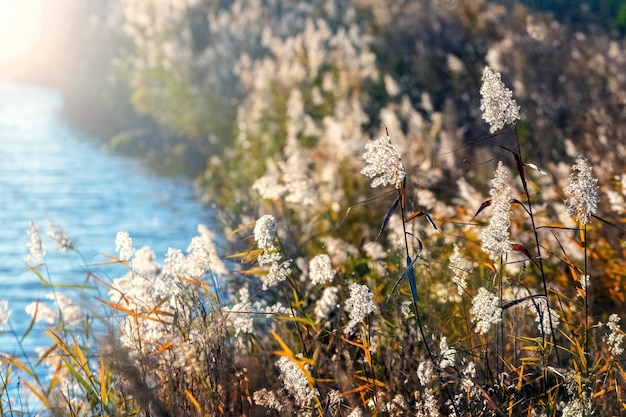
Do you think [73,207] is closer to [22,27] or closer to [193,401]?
[193,401]

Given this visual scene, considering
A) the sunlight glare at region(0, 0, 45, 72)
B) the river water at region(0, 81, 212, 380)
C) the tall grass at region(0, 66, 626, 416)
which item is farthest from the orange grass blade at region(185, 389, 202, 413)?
the sunlight glare at region(0, 0, 45, 72)

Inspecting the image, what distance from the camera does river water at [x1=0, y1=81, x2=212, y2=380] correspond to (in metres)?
8.74

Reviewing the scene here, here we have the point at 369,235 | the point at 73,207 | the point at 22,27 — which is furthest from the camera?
the point at 22,27

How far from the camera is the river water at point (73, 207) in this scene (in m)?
8.74

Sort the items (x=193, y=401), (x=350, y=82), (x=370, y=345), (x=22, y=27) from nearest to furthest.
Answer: (x=193, y=401)
(x=370, y=345)
(x=350, y=82)
(x=22, y=27)

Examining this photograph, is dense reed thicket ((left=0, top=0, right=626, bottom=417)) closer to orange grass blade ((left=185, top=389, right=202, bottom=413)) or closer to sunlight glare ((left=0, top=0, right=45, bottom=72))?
orange grass blade ((left=185, top=389, right=202, bottom=413))

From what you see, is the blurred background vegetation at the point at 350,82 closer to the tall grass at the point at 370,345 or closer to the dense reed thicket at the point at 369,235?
the dense reed thicket at the point at 369,235

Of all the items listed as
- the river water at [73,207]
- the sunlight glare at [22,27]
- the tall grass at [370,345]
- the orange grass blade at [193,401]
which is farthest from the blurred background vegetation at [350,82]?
the sunlight glare at [22,27]

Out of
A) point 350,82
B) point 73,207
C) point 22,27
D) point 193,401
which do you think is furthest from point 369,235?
point 22,27

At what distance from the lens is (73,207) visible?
12.8 meters

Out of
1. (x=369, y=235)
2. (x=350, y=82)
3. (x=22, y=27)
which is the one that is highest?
(x=22, y=27)

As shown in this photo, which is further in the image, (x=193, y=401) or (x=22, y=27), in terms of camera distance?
(x=22, y=27)

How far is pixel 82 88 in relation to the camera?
2512 centimetres

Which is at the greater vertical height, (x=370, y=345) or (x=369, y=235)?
(x=369, y=235)
